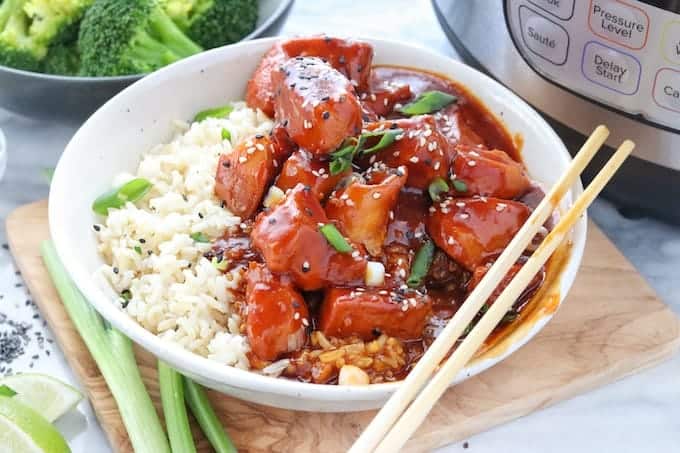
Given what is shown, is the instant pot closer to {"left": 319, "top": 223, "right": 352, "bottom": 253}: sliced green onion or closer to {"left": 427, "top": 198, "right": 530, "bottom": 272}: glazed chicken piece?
{"left": 427, "top": 198, "right": 530, "bottom": 272}: glazed chicken piece

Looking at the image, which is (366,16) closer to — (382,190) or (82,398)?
(382,190)

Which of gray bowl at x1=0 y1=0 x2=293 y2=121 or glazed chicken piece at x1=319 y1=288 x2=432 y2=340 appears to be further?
gray bowl at x1=0 y1=0 x2=293 y2=121

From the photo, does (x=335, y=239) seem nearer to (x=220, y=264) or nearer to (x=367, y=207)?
(x=367, y=207)

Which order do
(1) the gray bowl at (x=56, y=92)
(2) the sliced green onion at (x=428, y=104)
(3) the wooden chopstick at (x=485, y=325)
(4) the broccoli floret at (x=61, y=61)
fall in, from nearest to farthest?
1. (3) the wooden chopstick at (x=485, y=325)
2. (2) the sliced green onion at (x=428, y=104)
3. (1) the gray bowl at (x=56, y=92)
4. (4) the broccoli floret at (x=61, y=61)

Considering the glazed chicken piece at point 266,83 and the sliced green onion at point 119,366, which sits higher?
the glazed chicken piece at point 266,83

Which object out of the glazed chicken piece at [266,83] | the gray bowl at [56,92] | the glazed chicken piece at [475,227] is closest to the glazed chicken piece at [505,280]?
the glazed chicken piece at [475,227]

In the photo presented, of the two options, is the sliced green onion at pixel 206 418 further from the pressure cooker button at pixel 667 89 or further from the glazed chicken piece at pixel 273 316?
the pressure cooker button at pixel 667 89

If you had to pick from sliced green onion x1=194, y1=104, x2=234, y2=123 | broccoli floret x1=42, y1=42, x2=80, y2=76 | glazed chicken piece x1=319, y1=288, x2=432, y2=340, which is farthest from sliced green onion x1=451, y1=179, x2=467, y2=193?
broccoli floret x1=42, y1=42, x2=80, y2=76
